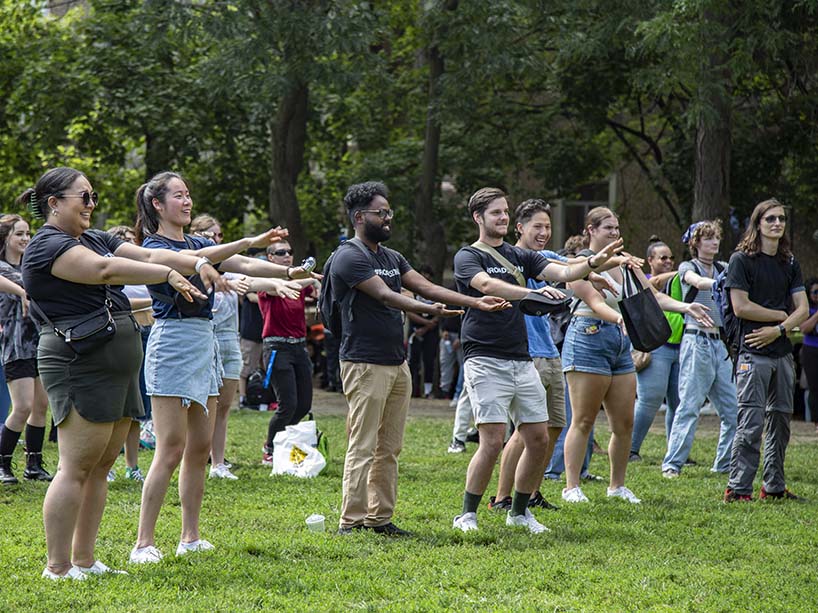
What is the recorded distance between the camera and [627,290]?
8.05 m

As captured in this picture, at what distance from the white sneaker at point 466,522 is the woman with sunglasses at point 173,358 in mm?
1772

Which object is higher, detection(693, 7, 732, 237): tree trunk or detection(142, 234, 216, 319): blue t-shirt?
detection(693, 7, 732, 237): tree trunk

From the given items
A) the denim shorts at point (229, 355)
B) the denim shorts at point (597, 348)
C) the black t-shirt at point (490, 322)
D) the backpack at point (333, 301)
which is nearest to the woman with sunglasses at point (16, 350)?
the denim shorts at point (229, 355)

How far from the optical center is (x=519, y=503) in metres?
7.41

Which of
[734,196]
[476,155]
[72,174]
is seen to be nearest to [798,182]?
[734,196]

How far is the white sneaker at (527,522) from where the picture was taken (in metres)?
7.30

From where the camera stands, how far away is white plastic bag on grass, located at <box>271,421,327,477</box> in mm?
9750

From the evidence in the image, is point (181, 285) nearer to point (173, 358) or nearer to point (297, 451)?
point (173, 358)

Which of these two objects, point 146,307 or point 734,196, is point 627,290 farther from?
point 734,196

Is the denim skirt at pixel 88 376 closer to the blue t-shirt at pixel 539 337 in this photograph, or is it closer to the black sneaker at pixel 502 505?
the black sneaker at pixel 502 505

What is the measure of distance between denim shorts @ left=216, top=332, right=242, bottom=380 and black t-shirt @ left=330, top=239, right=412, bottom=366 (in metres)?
2.67

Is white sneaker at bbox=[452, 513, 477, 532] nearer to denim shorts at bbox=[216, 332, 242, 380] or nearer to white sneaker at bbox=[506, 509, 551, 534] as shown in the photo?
white sneaker at bbox=[506, 509, 551, 534]

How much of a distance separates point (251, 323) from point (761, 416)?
8631 millimetres

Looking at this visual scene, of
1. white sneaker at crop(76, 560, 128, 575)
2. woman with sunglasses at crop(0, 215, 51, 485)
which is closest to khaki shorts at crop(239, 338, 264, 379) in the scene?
woman with sunglasses at crop(0, 215, 51, 485)
